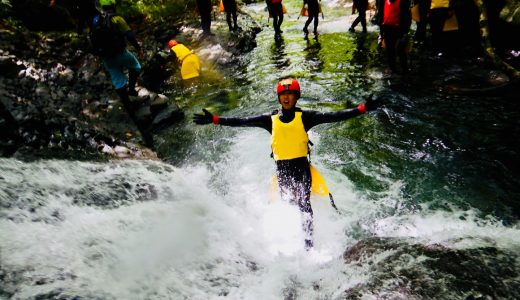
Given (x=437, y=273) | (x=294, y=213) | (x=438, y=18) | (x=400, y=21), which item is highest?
(x=400, y=21)

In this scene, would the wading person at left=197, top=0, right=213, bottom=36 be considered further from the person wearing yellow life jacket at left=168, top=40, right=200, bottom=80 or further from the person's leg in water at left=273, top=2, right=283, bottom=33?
the person's leg in water at left=273, top=2, right=283, bottom=33

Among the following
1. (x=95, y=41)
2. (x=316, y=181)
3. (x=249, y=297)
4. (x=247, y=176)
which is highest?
(x=95, y=41)

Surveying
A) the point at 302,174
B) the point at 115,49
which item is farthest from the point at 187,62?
the point at 302,174

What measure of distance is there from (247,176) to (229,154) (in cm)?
Answer: 91

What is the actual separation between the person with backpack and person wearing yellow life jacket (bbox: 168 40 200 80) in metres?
2.84

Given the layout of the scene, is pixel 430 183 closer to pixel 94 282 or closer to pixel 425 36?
pixel 94 282

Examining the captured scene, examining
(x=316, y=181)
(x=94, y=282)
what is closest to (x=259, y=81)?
(x=316, y=181)

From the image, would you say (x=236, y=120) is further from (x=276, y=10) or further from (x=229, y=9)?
(x=276, y=10)

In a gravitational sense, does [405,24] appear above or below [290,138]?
above

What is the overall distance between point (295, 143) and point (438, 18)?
8366mm

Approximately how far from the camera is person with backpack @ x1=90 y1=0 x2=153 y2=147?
7.48 m

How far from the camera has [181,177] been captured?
22.8 feet

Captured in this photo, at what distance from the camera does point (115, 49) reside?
768 centimetres

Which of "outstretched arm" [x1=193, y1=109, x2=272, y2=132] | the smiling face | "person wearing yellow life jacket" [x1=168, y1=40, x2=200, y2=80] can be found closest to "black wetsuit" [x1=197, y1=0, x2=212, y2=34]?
"person wearing yellow life jacket" [x1=168, y1=40, x2=200, y2=80]
